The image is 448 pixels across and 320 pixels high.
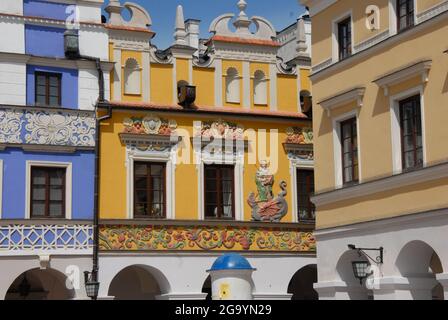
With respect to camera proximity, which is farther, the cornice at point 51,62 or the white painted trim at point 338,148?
the cornice at point 51,62

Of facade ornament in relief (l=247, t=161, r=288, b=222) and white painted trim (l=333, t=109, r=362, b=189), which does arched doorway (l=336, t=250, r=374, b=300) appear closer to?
white painted trim (l=333, t=109, r=362, b=189)

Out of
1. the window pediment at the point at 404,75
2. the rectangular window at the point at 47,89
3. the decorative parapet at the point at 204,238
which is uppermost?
the rectangular window at the point at 47,89

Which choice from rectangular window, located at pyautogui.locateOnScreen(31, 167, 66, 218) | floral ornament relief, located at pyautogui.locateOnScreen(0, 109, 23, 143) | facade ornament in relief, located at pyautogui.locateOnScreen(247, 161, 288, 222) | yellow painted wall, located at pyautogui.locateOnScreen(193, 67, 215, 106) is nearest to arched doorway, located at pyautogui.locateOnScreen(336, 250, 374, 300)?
facade ornament in relief, located at pyautogui.locateOnScreen(247, 161, 288, 222)

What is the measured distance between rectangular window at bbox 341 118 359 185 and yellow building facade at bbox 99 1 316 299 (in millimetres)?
5352

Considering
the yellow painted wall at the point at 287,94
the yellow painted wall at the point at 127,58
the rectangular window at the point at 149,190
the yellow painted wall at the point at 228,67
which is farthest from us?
the yellow painted wall at the point at 287,94

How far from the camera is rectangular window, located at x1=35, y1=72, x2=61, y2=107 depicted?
21.0m

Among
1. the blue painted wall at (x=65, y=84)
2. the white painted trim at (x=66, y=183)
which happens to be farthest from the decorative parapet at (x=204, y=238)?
the blue painted wall at (x=65, y=84)

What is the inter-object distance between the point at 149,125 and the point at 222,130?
6.73 feet

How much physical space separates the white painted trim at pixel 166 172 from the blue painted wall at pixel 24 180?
962 mm

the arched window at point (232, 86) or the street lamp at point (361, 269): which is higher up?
the arched window at point (232, 86)

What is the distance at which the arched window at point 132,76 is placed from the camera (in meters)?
22.1

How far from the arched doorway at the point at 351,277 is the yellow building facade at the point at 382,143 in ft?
0.07

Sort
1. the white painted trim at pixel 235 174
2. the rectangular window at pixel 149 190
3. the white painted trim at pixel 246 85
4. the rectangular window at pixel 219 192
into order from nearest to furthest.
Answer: the rectangular window at pixel 149 190 → the white painted trim at pixel 235 174 → the rectangular window at pixel 219 192 → the white painted trim at pixel 246 85

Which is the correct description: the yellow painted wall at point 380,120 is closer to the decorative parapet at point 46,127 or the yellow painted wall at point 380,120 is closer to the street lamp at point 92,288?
the street lamp at point 92,288
